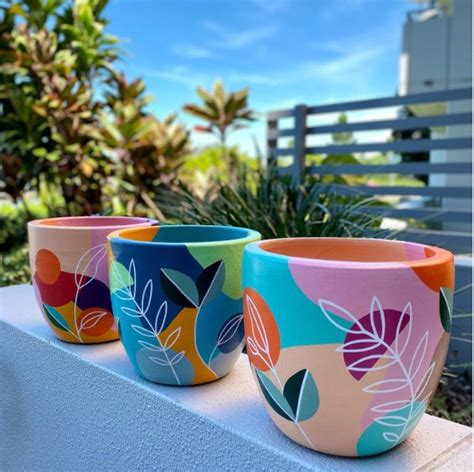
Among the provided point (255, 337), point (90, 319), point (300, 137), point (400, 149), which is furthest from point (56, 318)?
point (300, 137)

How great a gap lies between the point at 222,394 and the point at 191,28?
19456 mm

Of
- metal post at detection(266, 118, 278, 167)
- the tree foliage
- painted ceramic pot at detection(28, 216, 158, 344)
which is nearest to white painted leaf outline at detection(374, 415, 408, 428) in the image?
painted ceramic pot at detection(28, 216, 158, 344)

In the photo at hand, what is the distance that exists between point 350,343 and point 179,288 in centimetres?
20

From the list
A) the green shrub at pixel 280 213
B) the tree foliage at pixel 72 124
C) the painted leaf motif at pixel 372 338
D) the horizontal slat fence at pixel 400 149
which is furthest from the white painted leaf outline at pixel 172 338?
the tree foliage at pixel 72 124

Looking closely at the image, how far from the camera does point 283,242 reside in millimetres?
522

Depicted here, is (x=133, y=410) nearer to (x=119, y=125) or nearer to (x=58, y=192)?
(x=119, y=125)

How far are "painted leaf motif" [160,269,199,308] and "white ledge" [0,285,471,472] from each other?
4.3 inches

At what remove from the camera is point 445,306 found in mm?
401

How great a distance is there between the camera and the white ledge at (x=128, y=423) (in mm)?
440

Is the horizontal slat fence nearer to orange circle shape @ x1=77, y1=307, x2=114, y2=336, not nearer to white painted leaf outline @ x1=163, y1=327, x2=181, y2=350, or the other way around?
orange circle shape @ x1=77, y1=307, x2=114, y2=336

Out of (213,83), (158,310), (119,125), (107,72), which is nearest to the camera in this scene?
(158,310)

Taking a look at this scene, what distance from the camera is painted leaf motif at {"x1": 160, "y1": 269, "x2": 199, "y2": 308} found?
19.7 inches

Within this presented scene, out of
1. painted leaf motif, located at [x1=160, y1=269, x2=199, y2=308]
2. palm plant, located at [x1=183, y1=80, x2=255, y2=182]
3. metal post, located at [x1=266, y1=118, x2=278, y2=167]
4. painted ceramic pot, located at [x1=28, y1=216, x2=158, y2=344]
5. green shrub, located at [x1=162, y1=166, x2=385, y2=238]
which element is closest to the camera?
painted leaf motif, located at [x1=160, y1=269, x2=199, y2=308]

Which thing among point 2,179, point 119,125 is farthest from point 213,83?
point 2,179
